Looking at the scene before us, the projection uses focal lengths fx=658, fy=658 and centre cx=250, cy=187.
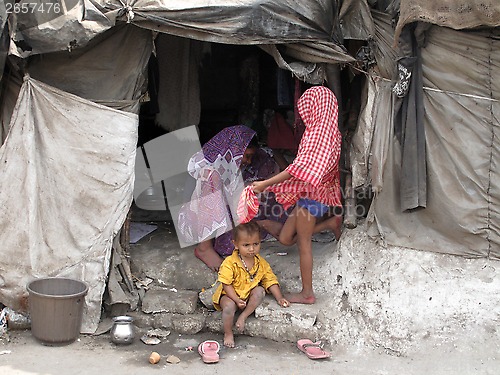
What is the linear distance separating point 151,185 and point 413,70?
12.5 ft

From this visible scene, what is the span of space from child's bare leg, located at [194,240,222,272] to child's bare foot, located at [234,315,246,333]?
30.4 inches

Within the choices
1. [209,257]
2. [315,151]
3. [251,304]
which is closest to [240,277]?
[251,304]

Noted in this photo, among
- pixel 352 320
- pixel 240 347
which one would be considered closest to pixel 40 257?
pixel 240 347

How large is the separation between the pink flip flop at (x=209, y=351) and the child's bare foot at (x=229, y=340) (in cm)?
8

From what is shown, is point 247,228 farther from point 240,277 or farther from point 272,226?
point 272,226

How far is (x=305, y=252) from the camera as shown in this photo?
200 inches

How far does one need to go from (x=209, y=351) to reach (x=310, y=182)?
4.61 feet

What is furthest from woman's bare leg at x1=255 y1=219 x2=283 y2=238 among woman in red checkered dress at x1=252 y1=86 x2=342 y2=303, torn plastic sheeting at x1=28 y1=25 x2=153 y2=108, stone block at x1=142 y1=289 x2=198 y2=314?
torn plastic sheeting at x1=28 y1=25 x2=153 y2=108

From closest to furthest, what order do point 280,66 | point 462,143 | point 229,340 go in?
point 462,143 < point 229,340 < point 280,66

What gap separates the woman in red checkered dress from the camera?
15.3 feet

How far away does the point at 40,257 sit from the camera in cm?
502

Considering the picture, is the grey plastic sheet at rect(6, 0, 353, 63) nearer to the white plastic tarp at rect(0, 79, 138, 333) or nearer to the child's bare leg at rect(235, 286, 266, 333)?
the white plastic tarp at rect(0, 79, 138, 333)

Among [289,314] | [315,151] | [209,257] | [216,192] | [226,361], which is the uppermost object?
[315,151]

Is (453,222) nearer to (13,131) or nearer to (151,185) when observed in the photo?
(13,131)
